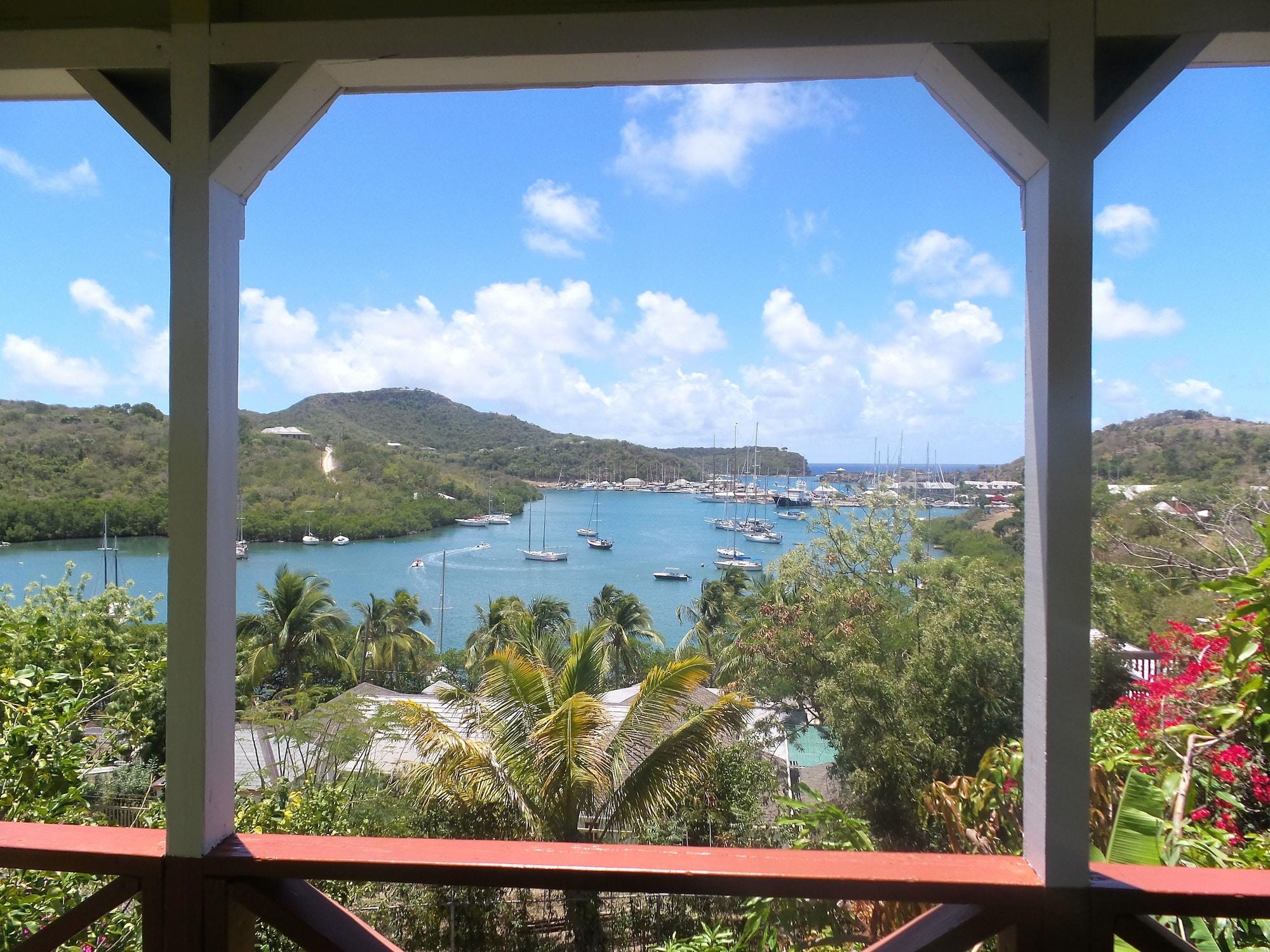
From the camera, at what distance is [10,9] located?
1.11 m

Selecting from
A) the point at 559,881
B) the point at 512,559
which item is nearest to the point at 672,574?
the point at 512,559

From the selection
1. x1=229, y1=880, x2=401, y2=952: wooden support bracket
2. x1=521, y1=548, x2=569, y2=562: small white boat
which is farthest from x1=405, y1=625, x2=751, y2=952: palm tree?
x1=229, y1=880, x2=401, y2=952: wooden support bracket

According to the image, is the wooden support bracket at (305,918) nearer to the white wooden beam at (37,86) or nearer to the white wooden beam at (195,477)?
the white wooden beam at (195,477)

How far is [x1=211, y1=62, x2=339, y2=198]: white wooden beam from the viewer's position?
105cm

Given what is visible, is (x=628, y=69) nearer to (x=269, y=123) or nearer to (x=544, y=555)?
(x=269, y=123)

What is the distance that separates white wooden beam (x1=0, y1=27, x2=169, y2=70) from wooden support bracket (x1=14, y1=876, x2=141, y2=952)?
1429 mm

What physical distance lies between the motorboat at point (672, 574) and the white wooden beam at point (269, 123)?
9.51 ft

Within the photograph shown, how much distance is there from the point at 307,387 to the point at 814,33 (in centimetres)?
271

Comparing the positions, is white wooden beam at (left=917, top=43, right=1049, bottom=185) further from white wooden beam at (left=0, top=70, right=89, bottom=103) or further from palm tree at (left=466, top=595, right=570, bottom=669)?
palm tree at (left=466, top=595, right=570, bottom=669)

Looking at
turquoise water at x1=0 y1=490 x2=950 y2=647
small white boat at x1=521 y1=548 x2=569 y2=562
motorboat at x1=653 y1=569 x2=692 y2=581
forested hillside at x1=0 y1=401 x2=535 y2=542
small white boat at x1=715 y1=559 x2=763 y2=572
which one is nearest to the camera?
forested hillside at x1=0 y1=401 x2=535 y2=542

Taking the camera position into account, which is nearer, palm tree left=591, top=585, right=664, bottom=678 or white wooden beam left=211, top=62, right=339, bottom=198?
white wooden beam left=211, top=62, right=339, bottom=198

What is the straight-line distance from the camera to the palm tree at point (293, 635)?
3.57m

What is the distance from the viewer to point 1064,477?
37.7 inches

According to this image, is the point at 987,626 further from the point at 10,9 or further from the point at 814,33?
the point at 10,9
